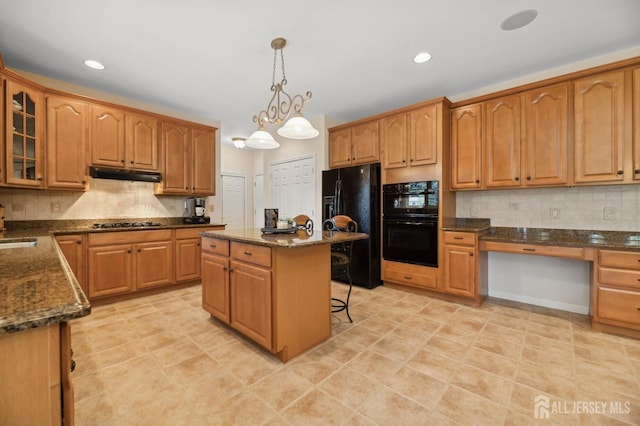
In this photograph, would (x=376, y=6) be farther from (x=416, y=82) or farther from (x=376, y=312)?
(x=376, y=312)

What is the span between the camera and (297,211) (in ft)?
15.8

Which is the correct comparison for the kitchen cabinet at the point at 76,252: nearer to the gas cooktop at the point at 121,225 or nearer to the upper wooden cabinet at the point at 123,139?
the gas cooktop at the point at 121,225

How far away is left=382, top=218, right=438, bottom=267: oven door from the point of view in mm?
3314

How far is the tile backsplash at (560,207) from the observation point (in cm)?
266

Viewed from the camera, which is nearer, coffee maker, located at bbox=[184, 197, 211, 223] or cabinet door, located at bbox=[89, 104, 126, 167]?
cabinet door, located at bbox=[89, 104, 126, 167]

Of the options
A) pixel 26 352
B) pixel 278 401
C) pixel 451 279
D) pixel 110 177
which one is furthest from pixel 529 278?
pixel 110 177

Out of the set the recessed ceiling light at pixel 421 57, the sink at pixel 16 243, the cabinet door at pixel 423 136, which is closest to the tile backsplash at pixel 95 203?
the sink at pixel 16 243

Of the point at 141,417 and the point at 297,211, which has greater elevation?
the point at 297,211

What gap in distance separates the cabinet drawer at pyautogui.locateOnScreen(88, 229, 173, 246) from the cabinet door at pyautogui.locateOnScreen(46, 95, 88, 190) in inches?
24.1

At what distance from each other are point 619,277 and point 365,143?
2.88 m

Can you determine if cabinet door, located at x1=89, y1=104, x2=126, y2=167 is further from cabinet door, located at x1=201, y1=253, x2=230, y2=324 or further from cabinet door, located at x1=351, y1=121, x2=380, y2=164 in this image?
cabinet door, located at x1=351, y1=121, x2=380, y2=164

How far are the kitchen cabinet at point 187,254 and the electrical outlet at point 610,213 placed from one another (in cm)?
451

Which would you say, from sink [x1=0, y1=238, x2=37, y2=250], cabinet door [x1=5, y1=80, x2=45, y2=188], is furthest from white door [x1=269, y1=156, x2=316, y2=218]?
sink [x1=0, y1=238, x2=37, y2=250]

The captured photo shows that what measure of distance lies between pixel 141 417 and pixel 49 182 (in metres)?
2.78
